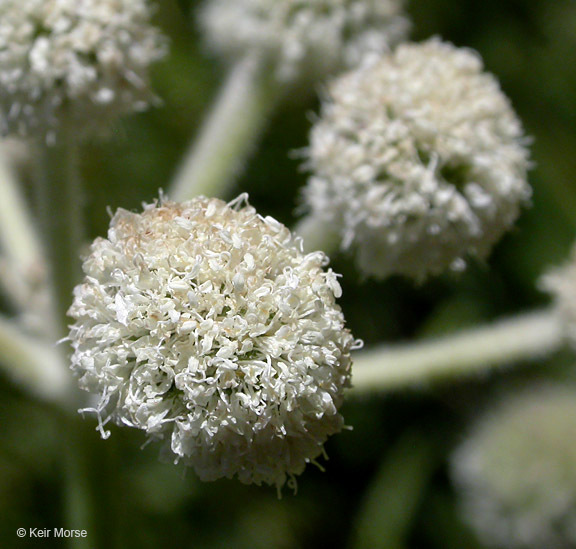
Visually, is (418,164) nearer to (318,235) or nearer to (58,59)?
(318,235)

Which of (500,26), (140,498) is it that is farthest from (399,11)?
(140,498)

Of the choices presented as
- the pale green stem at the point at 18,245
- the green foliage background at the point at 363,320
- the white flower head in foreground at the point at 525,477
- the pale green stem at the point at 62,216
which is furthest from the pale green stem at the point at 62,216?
the white flower head in foreground at the point at 525,477

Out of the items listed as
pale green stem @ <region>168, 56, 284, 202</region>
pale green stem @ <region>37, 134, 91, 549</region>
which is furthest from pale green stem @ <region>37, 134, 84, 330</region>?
pale green stem @ <region>168, 56, 284, 202</region>

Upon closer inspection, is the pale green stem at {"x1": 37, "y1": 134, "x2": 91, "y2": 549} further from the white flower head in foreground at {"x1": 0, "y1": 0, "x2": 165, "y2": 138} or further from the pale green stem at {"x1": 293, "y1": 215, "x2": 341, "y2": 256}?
the pale green stem at {"x1": 293, "y1": 215, "x2": 341, "y2": 256}

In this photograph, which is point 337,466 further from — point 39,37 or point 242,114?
point 39,37

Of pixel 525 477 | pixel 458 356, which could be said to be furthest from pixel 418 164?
pixel 525 477

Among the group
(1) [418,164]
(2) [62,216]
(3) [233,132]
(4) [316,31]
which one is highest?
(4) [316,31]

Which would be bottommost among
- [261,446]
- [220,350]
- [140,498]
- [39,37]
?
[261,446]
